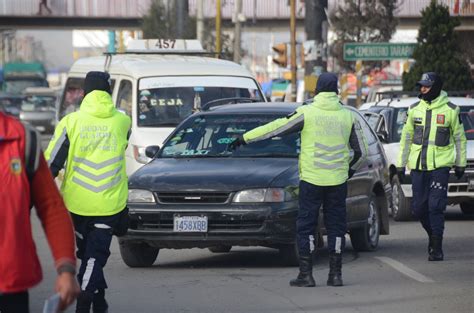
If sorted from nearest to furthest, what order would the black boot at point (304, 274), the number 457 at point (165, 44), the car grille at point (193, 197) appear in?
the black boot at point (304, 274), the car grille at point (193, 197), the number 457 at point (165, 44)

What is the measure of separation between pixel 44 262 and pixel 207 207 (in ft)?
6.88

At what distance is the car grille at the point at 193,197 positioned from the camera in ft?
38.6

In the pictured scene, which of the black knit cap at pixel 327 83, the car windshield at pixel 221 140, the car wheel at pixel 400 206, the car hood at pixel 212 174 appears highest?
the black knit cap at pixel 327 83

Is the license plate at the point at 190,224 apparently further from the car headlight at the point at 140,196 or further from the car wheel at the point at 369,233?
the car wheel at the point at 369,233

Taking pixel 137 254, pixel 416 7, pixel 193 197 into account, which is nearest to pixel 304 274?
pixel 193 197

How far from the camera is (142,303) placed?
32.9 feet

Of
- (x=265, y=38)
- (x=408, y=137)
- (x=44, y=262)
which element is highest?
(x=408, y=137)

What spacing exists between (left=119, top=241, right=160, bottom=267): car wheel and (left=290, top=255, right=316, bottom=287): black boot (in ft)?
6.45

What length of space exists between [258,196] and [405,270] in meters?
1.54

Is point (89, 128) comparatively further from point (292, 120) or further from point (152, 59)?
point (152, 59)

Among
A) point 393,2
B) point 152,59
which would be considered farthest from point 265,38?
point 152,59

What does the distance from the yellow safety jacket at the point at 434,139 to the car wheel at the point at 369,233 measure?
0.71m

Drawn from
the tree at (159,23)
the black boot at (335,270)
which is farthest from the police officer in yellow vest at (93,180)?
the tree at (159,23)

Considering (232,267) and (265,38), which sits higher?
(232,267)
